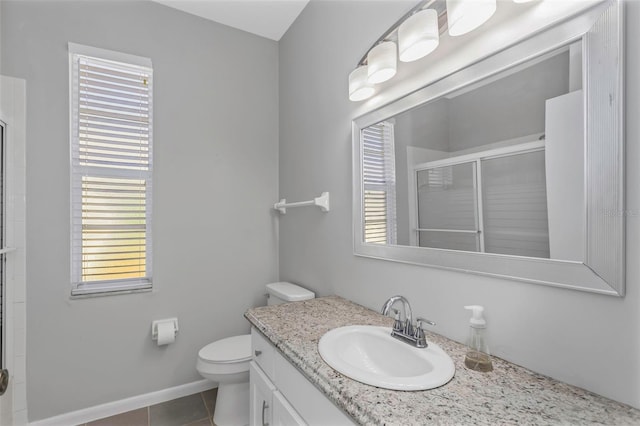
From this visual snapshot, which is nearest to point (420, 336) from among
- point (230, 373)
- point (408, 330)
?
point (408, 330)

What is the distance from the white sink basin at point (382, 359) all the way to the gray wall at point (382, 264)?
189mm

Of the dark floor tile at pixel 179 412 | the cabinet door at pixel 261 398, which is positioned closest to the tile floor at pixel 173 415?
the dark floor tile at pixel 179 412

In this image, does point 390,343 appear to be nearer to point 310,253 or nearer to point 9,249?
point 310,253

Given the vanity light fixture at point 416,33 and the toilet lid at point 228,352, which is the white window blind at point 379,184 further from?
the toilet lid at point 228,352

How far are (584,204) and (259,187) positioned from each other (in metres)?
2.03

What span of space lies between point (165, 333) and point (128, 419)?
0.53 meters

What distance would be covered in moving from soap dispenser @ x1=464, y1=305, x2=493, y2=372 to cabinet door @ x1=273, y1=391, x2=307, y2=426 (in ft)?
1.80

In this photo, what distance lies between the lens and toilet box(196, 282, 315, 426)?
1.76 metres

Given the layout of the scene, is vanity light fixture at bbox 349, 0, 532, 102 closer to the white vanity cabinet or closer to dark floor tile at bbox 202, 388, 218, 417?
the white vanity cabinet

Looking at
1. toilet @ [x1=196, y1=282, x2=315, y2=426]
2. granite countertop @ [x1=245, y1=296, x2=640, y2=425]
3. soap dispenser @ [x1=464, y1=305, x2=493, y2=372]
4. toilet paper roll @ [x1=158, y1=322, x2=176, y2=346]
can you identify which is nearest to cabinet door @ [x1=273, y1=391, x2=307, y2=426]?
granite countertop @ [x1=245, y1=296, x2=640, y2=425]

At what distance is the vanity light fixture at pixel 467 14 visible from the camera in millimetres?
917

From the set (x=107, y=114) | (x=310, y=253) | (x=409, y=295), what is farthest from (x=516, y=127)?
(x=107, y=114)

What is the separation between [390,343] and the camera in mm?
1116

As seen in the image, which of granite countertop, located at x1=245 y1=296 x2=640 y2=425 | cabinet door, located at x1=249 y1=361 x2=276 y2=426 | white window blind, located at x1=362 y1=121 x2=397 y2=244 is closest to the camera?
granite countertop, located at x1=245 y1=296 x2=640 y2=425
